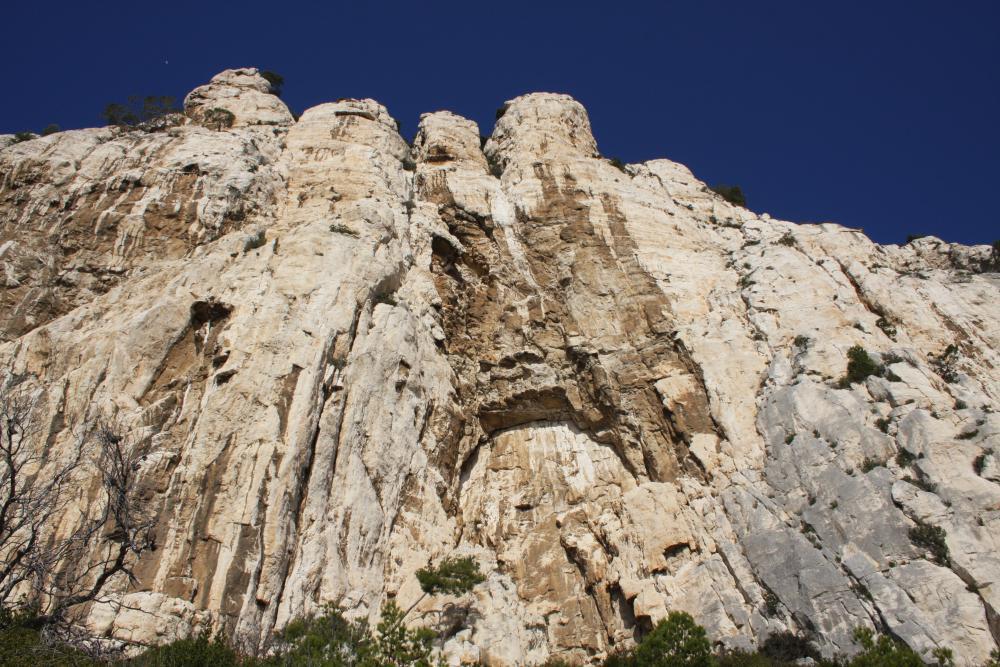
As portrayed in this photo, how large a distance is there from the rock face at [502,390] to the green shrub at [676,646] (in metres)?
2.40

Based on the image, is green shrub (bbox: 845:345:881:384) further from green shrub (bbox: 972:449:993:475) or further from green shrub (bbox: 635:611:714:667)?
green shrub (bbox: 635:611:714:667)

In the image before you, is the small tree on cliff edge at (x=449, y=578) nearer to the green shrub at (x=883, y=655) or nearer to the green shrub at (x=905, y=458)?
the green shrub at (x=883, y=655)

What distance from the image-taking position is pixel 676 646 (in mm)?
16688

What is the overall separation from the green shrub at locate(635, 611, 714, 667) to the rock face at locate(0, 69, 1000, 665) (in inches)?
94.6

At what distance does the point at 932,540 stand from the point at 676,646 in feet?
24.1

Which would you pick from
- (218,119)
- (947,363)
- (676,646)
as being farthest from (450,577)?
(218,119)

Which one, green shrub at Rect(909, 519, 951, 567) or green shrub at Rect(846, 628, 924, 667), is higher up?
green shrub at Rect(909, 519, 951, 567)

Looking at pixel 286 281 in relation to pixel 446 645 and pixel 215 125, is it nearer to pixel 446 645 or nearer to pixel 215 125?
pixel 446 645

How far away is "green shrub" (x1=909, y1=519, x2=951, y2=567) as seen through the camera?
57.3ft

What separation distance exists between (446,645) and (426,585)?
1797 mm

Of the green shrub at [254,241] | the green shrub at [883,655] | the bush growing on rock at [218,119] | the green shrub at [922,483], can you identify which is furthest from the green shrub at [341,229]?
the green shrub at [883,655]

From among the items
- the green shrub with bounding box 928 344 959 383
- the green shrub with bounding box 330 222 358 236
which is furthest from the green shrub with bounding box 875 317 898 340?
the green shrub with bounding box 330 222 358 236

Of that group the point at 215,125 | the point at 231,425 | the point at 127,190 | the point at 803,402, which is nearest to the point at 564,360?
the point at 803,402

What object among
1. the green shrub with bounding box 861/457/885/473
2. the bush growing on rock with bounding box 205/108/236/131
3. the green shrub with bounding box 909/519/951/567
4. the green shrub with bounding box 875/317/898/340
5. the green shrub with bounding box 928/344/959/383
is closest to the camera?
the green shrub with bounding box 909/519/951/567
